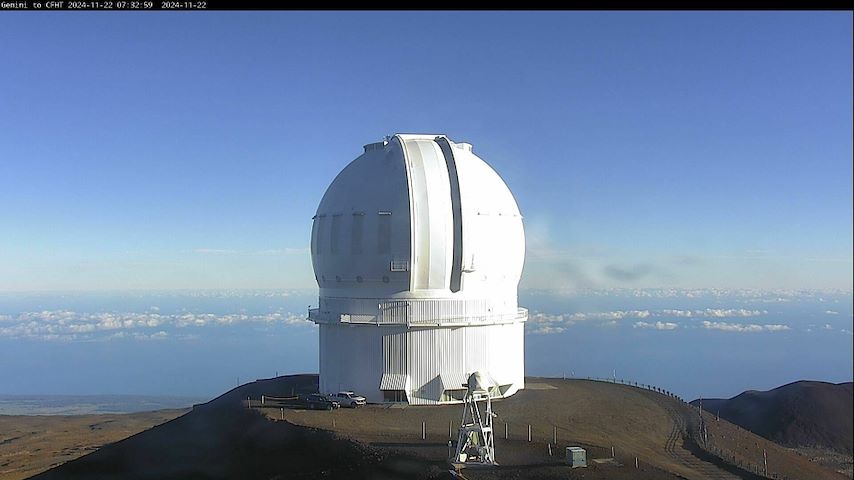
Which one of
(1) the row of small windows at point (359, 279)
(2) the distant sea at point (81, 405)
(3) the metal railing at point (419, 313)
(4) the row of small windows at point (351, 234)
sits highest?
(4) the row of small windows at point (351, 234)

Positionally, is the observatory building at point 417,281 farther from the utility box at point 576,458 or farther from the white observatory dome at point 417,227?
the utility box at point 576,458

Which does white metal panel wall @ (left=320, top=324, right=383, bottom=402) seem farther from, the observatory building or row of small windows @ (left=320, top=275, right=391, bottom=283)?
row of small windows @ (left=320, top=275, right=391, bottom=283)

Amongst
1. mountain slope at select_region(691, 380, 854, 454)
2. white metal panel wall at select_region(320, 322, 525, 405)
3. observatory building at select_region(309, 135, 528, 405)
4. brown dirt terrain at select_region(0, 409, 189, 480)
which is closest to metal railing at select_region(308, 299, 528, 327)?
observatory building at select_region(309, 135, 528, 405)

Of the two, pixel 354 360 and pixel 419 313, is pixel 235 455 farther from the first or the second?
pixel 419 313

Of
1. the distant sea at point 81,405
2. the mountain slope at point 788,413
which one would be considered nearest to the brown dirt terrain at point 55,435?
the distant sea at point 81,405

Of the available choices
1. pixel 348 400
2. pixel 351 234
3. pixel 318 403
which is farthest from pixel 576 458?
pixel 351 234

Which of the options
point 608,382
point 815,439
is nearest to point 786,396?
point 815,439
